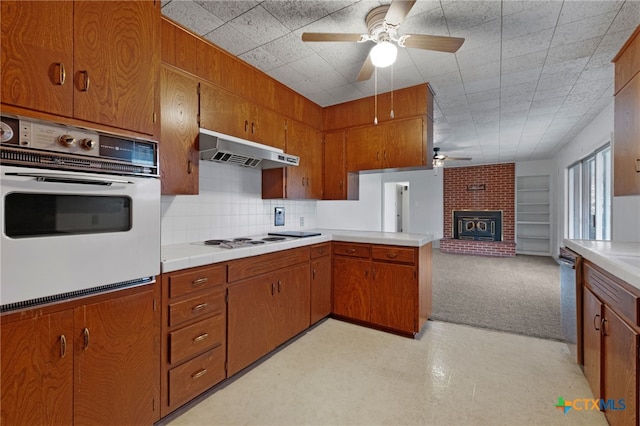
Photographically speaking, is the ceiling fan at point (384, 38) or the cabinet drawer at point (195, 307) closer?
the cabinet drawer at point (195, 307)

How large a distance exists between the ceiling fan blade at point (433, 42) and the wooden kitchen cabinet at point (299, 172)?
1.56 metres

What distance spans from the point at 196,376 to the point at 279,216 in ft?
6.20

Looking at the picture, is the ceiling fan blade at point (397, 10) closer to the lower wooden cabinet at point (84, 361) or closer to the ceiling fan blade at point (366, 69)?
the ceiling fan blade at point (366, 69)

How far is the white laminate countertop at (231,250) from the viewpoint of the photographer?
1.71 metres

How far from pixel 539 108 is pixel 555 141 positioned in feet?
7.91

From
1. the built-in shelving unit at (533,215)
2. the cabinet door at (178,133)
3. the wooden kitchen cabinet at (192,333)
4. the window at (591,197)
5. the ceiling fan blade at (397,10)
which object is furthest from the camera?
the built-in shelving unit at (533,215)

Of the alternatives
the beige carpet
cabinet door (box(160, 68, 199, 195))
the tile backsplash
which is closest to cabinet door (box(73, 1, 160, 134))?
cabinet door (box(160, 68, 199, 195))

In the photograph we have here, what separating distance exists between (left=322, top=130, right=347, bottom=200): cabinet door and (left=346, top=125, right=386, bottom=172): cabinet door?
93 millimetres

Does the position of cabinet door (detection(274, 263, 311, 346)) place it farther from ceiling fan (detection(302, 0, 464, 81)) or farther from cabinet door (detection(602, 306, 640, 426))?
cabinet door (detection(602, 306, 640, 426))

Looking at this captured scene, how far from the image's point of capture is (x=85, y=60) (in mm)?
1253

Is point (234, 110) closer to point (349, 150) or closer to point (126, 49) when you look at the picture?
point (126, 49)

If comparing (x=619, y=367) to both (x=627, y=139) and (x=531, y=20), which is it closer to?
(x=627, y=139)

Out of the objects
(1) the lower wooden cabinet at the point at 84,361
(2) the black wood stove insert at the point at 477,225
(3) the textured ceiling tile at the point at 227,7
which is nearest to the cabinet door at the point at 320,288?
(1) the lower wooden cabinet at the point at 84,361

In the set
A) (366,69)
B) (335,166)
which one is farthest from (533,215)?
(366,69)
